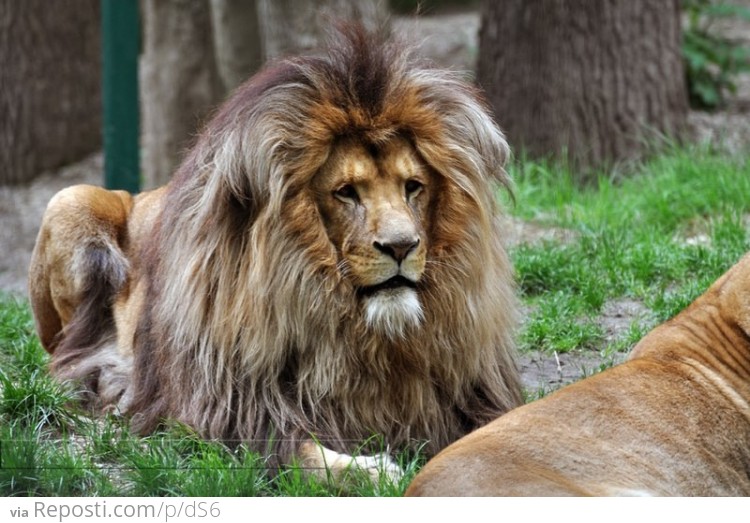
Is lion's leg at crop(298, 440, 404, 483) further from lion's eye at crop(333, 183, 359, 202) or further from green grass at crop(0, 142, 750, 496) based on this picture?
lion's eye at crop(333, 183, 359, 202)

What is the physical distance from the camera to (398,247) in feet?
14.6

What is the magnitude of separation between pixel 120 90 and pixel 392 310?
4800 millimetres

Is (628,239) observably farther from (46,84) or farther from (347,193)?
(46,84)

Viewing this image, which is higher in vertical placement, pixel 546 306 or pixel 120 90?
pixel 120 90

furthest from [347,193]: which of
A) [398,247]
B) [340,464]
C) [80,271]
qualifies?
[80,271]

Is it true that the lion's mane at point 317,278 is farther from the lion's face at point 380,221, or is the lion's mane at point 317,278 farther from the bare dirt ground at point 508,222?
the bare dirt ground at point 508,222

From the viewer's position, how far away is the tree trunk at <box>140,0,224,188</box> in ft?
34.4

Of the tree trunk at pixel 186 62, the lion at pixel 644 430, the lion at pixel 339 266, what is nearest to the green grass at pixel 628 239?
the lion at pixel 339 266

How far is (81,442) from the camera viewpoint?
4.72 metres

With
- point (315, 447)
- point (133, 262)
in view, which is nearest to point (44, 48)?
point (133, 262)

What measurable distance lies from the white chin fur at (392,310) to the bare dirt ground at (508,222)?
3.46ft

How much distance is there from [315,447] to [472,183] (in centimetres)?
111

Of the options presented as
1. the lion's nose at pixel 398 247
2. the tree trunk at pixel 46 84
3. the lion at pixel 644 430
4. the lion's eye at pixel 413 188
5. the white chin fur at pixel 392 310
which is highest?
the lion's eye at pixel 413 188

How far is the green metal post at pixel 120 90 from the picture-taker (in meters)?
8.82
